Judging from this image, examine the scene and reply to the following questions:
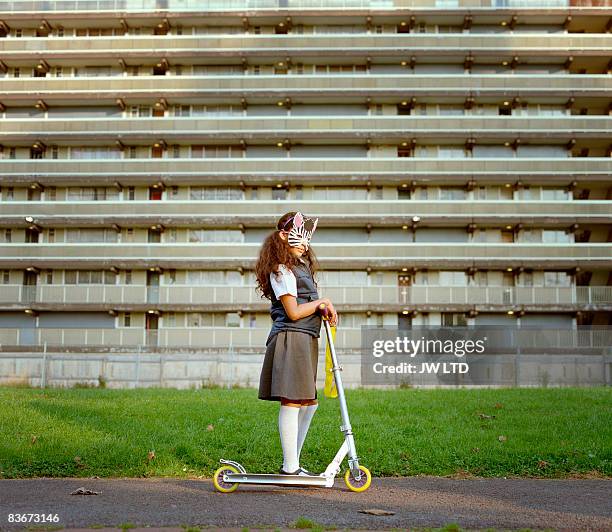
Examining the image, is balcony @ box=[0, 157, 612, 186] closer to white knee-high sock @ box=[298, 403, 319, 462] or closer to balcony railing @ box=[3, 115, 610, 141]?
balcony railing @ box=[3, 115, 610, 141]

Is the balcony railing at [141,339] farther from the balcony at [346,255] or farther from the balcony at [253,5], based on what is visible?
the balcony at [253,5]

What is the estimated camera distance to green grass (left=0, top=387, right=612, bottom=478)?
9.30 meters

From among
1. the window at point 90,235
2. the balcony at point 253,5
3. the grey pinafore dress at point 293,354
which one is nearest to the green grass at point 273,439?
the grey pinafore dress at point 293,354

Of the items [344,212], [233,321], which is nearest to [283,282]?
[233,321]

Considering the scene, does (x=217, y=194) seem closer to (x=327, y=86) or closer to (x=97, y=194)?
(x=97, y=194)

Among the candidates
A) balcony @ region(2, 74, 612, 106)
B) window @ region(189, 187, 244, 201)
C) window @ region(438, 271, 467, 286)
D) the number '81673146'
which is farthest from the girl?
balcony @ region(2, 74, 612, 106)

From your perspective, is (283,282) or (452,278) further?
(452,278)

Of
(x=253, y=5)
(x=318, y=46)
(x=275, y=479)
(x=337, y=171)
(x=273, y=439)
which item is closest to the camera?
(x=275, y=479)

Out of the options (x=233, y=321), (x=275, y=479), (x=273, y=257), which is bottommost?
(x=275, y=479)

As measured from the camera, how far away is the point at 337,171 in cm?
5550

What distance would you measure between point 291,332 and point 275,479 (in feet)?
4.07

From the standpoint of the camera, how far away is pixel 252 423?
1258 cm

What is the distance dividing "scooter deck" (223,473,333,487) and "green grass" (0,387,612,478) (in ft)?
5.22

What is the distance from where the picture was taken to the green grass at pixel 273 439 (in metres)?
9.30
